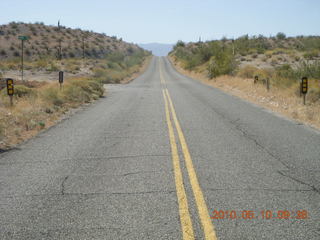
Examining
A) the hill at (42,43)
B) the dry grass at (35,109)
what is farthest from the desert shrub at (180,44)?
the dry grass at (35,109)

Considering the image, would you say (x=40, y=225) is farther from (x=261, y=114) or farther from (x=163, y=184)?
(x=261, y=114)

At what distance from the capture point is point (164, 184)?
5.19 m

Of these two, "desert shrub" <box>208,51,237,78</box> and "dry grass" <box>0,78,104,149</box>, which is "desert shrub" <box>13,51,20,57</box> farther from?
"dry grass" <box>0,78,104,149</box>

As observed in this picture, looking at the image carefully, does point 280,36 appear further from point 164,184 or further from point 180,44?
point 164,184

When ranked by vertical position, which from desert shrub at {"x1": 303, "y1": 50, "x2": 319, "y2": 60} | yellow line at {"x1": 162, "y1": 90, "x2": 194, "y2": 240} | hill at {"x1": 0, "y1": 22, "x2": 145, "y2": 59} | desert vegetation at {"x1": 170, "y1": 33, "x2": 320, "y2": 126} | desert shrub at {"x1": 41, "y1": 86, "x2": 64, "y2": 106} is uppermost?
hill at {"x1": 0, "y1": 22, "x2": 145, "y2": 59}

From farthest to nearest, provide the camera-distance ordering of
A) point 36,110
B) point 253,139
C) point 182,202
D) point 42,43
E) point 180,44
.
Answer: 1. point 180,44
2. point 42,43
3. point 36,110
4. point 253,139
5. point 182,202

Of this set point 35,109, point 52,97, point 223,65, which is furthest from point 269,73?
point 35,109

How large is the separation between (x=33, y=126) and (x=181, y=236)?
325 inches

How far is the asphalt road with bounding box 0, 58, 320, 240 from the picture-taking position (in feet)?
12.6

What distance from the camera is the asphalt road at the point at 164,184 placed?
151 inches

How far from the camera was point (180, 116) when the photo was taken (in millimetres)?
11969

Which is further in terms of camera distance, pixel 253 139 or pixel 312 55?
pixel 312 55

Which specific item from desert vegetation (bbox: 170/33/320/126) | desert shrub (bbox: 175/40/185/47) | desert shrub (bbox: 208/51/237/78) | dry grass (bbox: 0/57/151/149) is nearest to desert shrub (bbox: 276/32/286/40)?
desert vegetation (bbox: 170/33/320/126)

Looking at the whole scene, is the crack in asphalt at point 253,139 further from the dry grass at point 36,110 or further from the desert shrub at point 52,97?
the desert shrub at point 52,97
